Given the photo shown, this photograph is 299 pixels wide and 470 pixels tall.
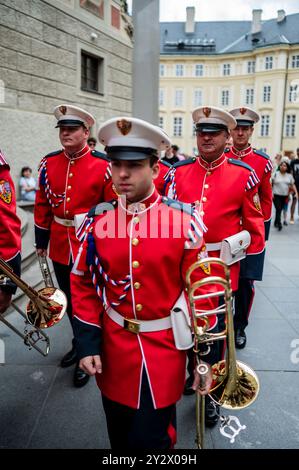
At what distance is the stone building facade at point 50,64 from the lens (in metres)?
8.57

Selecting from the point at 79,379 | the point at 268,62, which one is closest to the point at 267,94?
the point at 268,62

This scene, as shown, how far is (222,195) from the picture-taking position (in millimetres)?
3025

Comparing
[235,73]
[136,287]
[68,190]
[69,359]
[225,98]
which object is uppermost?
[235,73]

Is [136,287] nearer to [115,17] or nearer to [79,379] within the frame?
[79,379]

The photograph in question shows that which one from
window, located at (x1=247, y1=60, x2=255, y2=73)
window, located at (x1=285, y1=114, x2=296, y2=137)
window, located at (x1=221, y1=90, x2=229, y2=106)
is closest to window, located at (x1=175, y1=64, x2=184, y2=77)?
window, located at (x1=221, y1=90, x2=229, y2=106)

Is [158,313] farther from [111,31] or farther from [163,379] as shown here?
[111,31]

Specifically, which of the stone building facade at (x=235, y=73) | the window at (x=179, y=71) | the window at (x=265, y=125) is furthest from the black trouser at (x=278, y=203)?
the window at (x=179, y=71)

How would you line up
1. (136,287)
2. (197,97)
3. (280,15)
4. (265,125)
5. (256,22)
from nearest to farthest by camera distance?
(136,287)
(265,125)
(280,15)
(256,22)
(197,97)

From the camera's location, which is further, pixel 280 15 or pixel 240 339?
pixel 280 15

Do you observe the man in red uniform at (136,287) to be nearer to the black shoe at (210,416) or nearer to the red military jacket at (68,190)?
the black shoe at (210,416)

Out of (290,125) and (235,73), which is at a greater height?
(235,73)

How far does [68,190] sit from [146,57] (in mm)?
5293

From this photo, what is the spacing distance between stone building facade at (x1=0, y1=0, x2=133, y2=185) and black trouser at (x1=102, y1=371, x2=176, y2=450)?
690 cm

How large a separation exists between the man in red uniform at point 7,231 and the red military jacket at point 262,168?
2.41 metres
